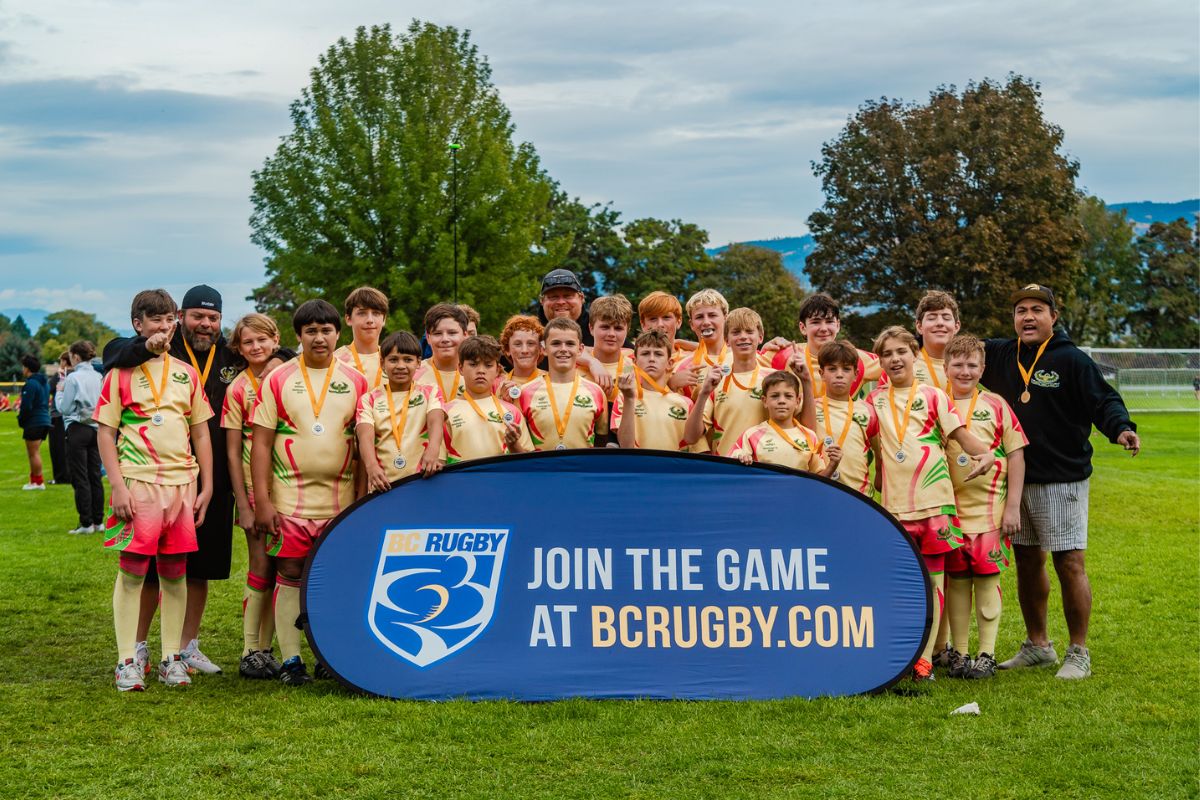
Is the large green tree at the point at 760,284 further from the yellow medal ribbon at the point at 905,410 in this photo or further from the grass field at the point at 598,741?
the grass field at the point at 598,741

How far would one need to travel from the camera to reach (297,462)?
5.16m

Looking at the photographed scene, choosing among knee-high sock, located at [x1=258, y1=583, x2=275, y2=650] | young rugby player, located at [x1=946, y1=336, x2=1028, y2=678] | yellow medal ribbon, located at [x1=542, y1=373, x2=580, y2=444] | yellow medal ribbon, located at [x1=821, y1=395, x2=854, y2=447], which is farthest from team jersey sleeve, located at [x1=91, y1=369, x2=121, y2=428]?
young rugby player, located at [x1=946, y1=336, x2=1028, y2=678]

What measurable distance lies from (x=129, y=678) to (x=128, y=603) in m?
0.38

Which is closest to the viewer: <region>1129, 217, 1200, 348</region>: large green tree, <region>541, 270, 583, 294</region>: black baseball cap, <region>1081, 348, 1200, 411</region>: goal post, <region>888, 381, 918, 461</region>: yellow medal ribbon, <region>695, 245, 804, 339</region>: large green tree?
<region>888, 381, 918, 461</region>: yellow medal ribbon

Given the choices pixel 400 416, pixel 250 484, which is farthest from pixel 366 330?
pixel 250 484

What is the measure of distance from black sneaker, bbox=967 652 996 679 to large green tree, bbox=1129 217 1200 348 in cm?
7791

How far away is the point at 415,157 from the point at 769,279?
148 feet

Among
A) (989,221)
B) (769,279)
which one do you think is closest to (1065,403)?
(989,221)

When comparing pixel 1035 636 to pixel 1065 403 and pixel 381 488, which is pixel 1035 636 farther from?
pixel 381 488

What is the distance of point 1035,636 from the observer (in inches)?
225

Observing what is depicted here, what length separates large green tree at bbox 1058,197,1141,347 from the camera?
7112 centimetres

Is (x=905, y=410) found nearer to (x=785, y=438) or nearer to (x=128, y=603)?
(x=785, y=438)

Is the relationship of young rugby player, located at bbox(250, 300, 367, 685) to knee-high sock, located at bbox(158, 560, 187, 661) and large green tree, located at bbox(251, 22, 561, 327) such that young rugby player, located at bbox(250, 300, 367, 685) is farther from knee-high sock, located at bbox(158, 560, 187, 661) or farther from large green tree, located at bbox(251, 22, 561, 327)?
large green tree, located at bbox(251, 22, 561, 327)

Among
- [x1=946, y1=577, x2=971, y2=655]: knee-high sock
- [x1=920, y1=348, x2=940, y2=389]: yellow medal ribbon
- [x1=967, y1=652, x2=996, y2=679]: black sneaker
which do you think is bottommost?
[x1=967, y1=652, x2=996, y2=679]: black sneaker
